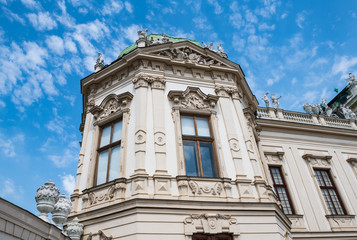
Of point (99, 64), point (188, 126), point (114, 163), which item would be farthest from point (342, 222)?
point (99, 64)

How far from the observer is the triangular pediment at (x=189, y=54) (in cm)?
1295

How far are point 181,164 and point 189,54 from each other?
223 inches

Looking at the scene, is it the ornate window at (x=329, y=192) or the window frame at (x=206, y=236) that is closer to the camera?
the window frame at (x=206, y=236)

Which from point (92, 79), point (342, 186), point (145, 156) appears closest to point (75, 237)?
point (145, 156)

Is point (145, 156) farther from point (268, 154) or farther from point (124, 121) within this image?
point (268, 154)

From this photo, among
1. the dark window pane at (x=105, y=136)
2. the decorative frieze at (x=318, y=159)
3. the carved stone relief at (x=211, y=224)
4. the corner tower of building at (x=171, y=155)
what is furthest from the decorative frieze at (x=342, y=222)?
the dark window pane at (x=105, y=136)

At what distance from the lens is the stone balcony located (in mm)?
19203

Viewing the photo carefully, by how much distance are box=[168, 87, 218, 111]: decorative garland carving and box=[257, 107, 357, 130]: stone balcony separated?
24.6 ft

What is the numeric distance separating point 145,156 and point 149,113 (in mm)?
1820

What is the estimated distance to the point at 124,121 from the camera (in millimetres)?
11250

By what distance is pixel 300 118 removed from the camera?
19875 mm

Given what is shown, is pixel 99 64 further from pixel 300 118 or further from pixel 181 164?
pixel 300 118

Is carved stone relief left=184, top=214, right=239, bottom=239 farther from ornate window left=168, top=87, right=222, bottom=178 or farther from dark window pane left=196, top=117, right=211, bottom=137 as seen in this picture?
dark window pane left=196, top=117, right=211, bottom=137

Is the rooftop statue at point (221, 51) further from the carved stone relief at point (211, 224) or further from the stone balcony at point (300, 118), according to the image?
the carved stone relief at point (211, 224)
